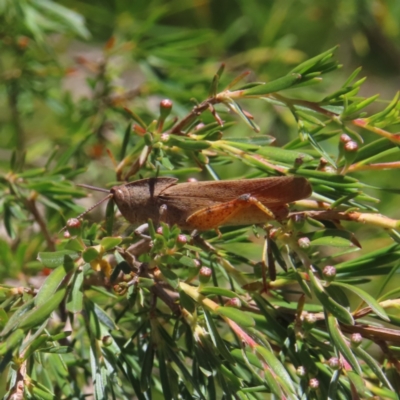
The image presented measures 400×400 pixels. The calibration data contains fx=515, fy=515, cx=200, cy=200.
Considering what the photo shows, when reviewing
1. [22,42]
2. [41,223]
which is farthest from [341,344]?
[22,42]

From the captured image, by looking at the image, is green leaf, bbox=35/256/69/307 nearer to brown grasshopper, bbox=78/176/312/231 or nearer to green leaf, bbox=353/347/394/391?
brown grasshopper, bbox=78/176/312/231

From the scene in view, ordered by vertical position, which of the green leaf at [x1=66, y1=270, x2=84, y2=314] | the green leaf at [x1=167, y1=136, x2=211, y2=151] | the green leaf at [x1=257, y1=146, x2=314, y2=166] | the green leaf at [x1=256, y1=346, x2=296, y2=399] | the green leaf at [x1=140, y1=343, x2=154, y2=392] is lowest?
the green leaf at [x1=140, y1=343, x2=154, y2=392]

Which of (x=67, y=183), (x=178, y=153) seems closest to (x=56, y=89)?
(x=67, y=183)

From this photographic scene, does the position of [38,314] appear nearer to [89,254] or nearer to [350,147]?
[89,254]

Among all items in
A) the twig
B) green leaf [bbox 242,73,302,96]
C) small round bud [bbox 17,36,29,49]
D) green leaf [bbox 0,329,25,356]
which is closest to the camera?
green leaf [bbox 0,329,25,356]

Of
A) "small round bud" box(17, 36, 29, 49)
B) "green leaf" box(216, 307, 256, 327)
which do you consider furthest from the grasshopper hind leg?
"small round bud" box(17, 36, 29, 49)

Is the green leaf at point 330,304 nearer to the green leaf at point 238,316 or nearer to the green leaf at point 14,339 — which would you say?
the green leaf at point 238,316

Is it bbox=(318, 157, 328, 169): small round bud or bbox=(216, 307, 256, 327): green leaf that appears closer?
bbox=(216, 307, 256, 327): green leaf

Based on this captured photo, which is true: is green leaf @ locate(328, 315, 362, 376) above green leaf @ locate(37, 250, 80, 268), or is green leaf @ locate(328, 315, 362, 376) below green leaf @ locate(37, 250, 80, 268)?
above

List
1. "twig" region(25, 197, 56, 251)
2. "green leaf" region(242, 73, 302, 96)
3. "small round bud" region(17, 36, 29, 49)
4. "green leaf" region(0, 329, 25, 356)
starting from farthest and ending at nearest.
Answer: "small round bud" region(17, 36, 29, 49)
"twig" region(25, 197, 56, 251)
"green leaf" region(242, 73, 302, 96)
"green leaf" region(0, 329, 25, 356)
